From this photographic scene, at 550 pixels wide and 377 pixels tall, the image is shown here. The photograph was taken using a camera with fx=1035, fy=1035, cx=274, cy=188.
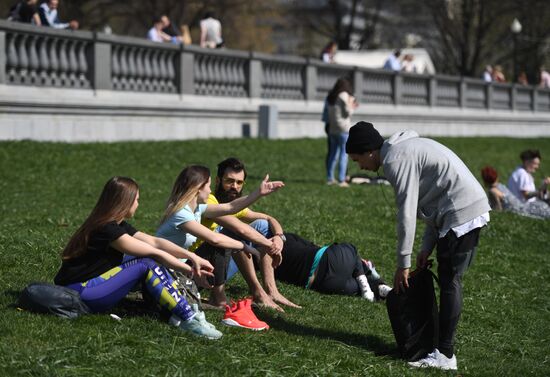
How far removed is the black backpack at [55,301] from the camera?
7410 mm

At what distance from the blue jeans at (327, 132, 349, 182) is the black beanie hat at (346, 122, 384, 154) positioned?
35.1 feet

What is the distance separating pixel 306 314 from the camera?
8938 millimetres

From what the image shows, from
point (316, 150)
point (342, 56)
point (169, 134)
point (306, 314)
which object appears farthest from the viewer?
point (342, 56)

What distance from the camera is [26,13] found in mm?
19984

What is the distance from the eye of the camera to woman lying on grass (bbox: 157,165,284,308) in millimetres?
8055

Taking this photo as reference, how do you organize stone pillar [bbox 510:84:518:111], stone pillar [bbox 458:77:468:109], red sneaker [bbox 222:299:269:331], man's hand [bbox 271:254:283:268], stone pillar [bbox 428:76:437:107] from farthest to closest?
stone pillar [bbox 510:84:518:111], stone pillar [bbox 458:77:468:109], stone pillar [bbox 428:76:437:107], man's hand [bbox 271:254:283:268], red sneaker [bbox 222:299:269:331]

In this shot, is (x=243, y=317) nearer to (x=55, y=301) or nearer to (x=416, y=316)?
(x=416, y=316)

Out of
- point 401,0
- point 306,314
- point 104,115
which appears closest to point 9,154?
point 104,115

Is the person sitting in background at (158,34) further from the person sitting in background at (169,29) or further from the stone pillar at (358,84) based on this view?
the stone pillar at (358,84)

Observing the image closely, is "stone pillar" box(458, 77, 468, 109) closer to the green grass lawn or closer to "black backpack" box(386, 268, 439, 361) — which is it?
the green grass lawn

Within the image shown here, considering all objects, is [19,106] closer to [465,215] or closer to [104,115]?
[104,115]

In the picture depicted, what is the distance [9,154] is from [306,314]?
9953 mm

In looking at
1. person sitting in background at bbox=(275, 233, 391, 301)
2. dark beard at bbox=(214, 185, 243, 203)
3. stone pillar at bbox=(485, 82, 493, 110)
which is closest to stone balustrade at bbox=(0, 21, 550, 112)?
stone pillar at bbox=(485, 82, 493, 110)

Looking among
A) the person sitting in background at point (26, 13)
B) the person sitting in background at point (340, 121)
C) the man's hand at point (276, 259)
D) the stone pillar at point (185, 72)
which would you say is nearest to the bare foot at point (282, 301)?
the man's hand at point (276, 259)
